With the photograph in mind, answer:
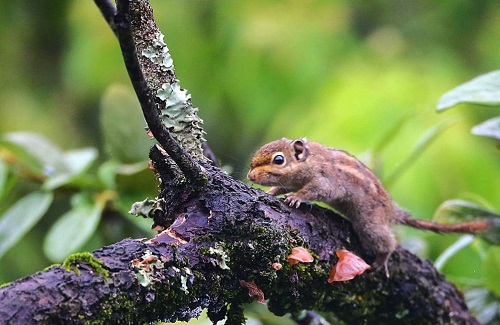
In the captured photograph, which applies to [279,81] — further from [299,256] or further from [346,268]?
[299,256]

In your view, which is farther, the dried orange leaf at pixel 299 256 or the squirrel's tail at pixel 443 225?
the squirrel's tail at pixel 443 225

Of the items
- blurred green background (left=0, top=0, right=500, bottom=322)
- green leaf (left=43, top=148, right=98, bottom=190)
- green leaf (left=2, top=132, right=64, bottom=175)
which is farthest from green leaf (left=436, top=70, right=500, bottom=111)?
green leaf (left=2, top=132, right=64, bottom=175)

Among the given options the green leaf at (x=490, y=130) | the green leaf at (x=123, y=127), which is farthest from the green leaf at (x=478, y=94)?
the green leaf at (x=123, y=127)

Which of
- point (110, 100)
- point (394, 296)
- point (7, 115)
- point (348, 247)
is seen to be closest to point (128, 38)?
point (348, 247)

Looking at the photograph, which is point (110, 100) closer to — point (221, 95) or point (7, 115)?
point (221, 95)

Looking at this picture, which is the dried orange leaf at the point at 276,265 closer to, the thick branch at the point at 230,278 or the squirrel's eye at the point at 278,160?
the thick branch at the point at 230,278

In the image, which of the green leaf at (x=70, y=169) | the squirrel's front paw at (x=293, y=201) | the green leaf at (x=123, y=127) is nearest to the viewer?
the squirrel's front paw at (x=293, y=201)
